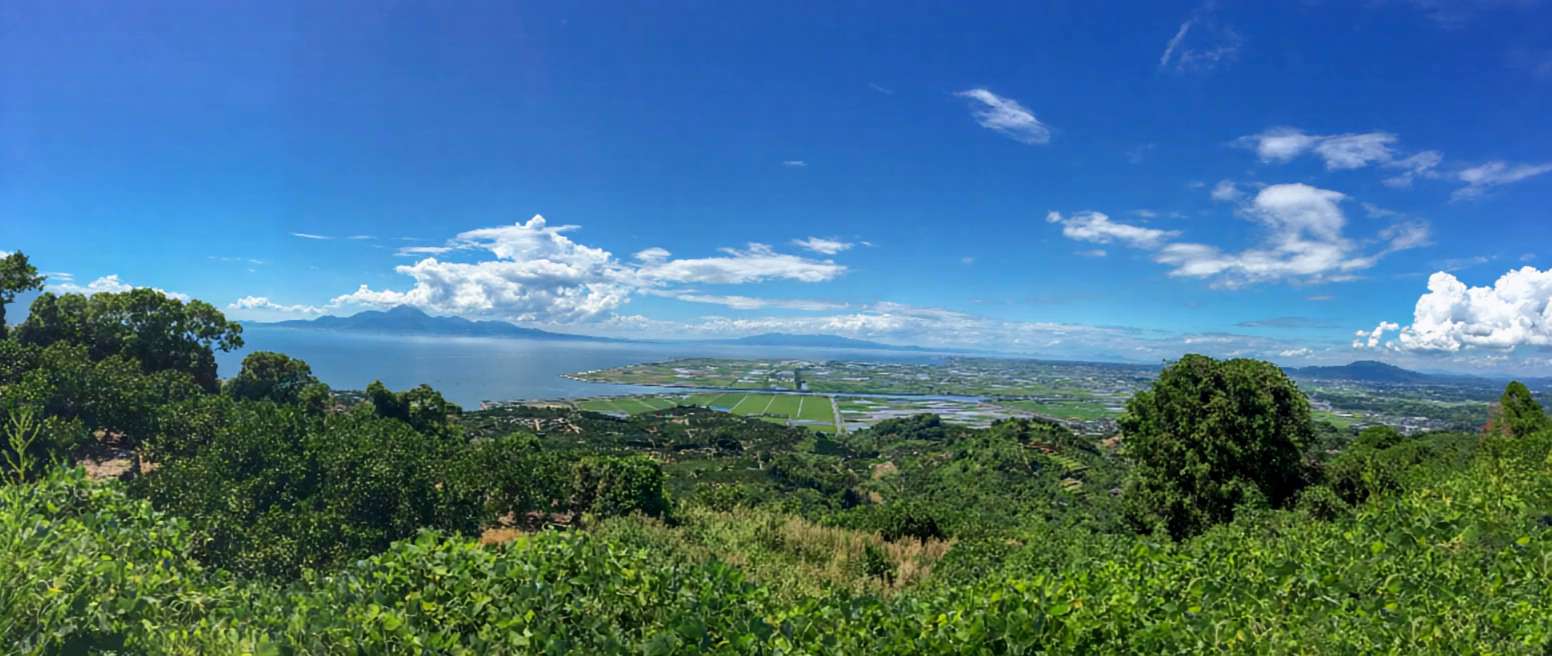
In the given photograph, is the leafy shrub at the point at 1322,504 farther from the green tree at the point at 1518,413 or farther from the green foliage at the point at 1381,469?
the green tree at the point at 1518,413

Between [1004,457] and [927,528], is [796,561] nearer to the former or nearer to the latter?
[927,528]

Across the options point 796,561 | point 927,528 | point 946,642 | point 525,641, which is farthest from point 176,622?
point 927,528

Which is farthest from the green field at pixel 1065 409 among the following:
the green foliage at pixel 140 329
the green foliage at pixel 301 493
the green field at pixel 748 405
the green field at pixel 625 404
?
the green foliage at pixel 140 329

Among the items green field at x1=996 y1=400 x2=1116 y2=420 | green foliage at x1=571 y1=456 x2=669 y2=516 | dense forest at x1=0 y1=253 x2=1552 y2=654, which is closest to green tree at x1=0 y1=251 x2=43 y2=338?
dense forest at x1=0 y1=253 x2=1552 y2=654

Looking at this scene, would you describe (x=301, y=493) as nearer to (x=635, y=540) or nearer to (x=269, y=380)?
(x=635, y=540)

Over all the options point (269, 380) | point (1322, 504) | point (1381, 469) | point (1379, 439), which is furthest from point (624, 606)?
point (1379, 439)

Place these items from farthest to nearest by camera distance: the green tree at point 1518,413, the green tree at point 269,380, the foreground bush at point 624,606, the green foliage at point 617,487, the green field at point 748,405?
the green field at point 748,405
the green tree at point 269,380
the green foliage at point 617,487
the green tree at point 1518,413
the foreground bush at point 624,606
